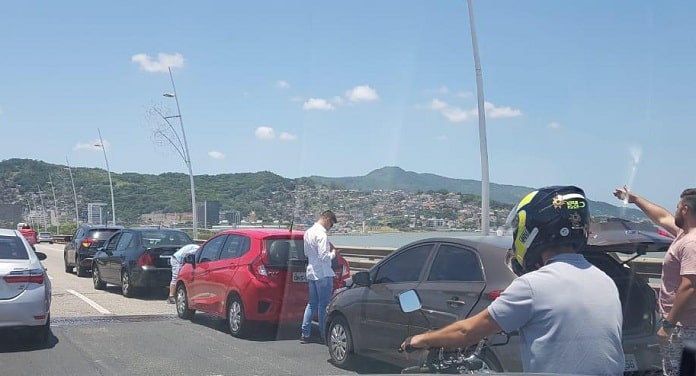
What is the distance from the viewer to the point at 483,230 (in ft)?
51.0

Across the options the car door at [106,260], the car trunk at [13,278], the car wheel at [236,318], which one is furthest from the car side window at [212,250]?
the car door at [106,260]

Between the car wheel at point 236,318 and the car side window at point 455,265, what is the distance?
4.25 meters

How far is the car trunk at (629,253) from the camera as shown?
231 inches

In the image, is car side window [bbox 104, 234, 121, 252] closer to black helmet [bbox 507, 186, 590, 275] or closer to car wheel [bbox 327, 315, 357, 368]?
car wheel [bbox 327, 315, 357, 368]

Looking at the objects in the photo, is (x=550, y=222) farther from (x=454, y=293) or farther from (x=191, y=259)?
(x=191, y=259)

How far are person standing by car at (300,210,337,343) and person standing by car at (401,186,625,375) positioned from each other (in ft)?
23.0

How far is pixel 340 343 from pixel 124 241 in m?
9.75

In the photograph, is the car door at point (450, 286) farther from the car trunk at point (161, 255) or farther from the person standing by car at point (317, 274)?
the car trunk at point (161, 255)

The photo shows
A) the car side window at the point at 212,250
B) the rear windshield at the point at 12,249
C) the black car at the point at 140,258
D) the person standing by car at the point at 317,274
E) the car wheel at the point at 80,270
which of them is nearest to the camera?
the rear windshield at the point at 12,249

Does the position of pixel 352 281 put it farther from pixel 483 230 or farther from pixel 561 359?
pixel 483 230

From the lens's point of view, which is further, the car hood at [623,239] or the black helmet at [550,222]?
the car hood at [623,239]

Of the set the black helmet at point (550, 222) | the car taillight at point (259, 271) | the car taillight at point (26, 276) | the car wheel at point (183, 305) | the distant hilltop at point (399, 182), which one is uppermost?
the distant hilltop at point (399, 182)

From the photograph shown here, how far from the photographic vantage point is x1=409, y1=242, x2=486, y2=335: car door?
6434 mm

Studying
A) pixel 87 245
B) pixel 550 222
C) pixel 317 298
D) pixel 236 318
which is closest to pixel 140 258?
pixel 236 318
